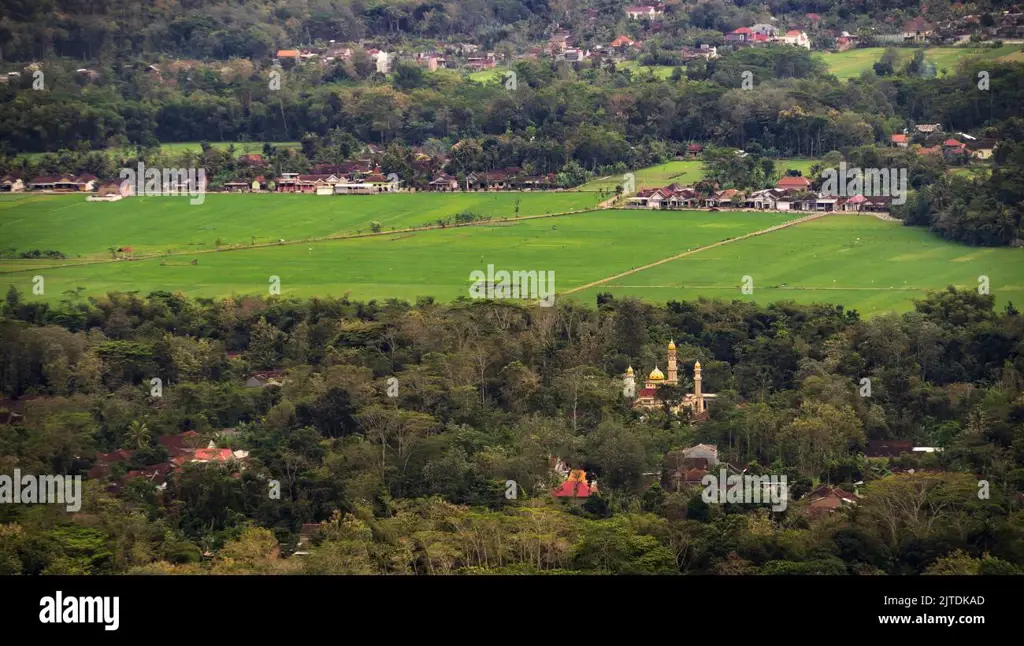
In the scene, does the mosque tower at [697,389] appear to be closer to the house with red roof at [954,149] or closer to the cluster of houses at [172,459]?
the cluster of houses at [172,459]

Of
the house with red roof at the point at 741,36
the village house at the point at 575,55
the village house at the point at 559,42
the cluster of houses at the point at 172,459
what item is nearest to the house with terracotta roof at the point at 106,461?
the cluster of houses at the point at 172,459

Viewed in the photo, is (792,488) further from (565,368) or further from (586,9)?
(586,9)

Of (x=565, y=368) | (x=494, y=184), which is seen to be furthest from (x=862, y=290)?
(x=494, y=184)

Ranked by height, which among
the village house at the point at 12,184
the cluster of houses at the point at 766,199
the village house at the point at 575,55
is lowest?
the cluster of houses at the point at 766,199

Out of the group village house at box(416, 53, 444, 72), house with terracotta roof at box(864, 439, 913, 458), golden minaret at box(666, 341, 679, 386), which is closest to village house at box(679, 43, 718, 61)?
village house at box(416, 53, 444, 72)

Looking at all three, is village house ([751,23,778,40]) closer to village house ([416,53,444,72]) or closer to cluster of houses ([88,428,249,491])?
village house ([416,53,444,72])
